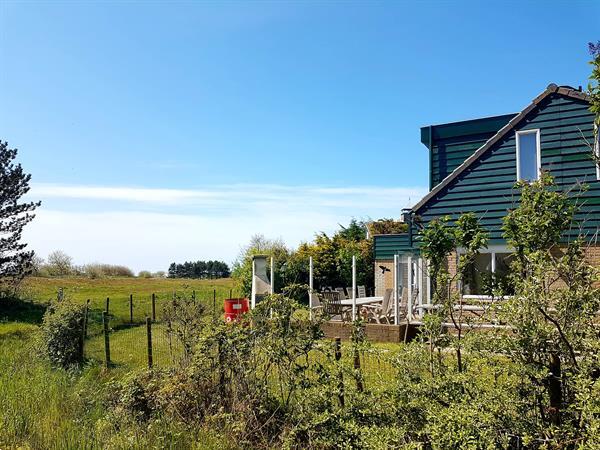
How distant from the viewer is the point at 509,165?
1385 centimetres

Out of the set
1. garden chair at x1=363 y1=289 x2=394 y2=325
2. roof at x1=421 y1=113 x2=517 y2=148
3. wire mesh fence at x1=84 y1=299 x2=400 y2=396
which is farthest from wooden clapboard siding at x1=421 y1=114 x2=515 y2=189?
wire mesh fence at x1=84 y1=299 x2=400 y2=396

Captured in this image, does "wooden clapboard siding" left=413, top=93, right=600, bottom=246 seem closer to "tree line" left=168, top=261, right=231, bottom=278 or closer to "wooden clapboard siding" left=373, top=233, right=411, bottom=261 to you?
"wooden clapboard siding" left=373, top=233, right=411, bottom=261

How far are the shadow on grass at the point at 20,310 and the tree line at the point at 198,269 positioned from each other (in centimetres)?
3484

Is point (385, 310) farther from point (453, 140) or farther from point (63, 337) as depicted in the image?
point (63, 337)

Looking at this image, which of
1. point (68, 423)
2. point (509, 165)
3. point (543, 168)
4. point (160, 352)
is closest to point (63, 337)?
point (160, 352)

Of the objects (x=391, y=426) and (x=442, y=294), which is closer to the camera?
(x=391, y=426)

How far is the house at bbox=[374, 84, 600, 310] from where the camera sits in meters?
12.8

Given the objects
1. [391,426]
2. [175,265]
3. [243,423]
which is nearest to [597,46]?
[391,426]

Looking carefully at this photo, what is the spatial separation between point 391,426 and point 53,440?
363cm

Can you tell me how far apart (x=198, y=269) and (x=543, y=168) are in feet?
163

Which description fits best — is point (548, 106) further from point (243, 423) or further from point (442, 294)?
point (243, 423)

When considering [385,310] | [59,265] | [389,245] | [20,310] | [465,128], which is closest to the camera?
[385,310]

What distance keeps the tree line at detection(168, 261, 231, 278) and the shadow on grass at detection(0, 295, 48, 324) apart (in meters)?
34.8

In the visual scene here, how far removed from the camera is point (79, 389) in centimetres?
728
